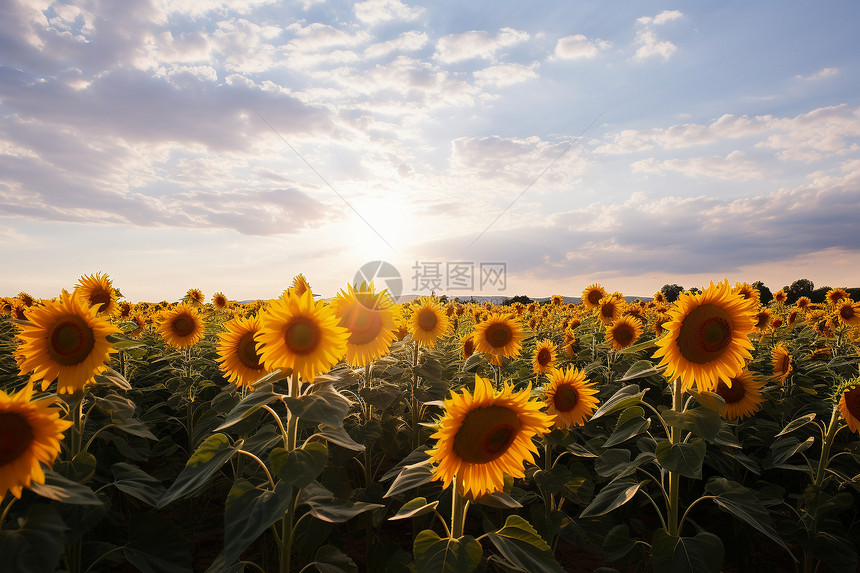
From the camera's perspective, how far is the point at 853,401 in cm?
362

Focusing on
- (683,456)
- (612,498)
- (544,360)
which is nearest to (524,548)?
(612,498)

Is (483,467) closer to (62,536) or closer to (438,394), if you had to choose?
(62,536)

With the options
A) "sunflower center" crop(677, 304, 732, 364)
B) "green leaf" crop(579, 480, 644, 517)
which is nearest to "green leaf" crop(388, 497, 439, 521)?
Result: "green leaf" crop(579, 480, 644, 517)

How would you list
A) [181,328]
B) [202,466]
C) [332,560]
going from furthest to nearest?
[181,328]
[332,560]
[202,466]

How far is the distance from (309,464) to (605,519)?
2.72 meters

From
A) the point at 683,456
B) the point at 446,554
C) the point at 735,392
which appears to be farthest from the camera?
the point at 735,392

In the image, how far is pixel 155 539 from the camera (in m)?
2.75

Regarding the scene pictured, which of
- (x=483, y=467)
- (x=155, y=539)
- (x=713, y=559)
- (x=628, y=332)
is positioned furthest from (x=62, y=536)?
(x=628, y=332)

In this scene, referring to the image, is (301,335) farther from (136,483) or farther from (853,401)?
(853,401)

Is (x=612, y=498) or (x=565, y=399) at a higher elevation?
(x=565, y=399)

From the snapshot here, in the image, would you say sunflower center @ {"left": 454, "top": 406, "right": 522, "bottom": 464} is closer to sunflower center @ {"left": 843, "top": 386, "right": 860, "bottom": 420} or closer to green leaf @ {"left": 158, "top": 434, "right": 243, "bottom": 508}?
green leaf @ {"left": 158, "top": 434, "right": 243, "bottom": 508}

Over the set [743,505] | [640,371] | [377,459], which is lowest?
[377,459]

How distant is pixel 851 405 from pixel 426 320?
14.2 ft

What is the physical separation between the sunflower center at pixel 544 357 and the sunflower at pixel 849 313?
864 cm
